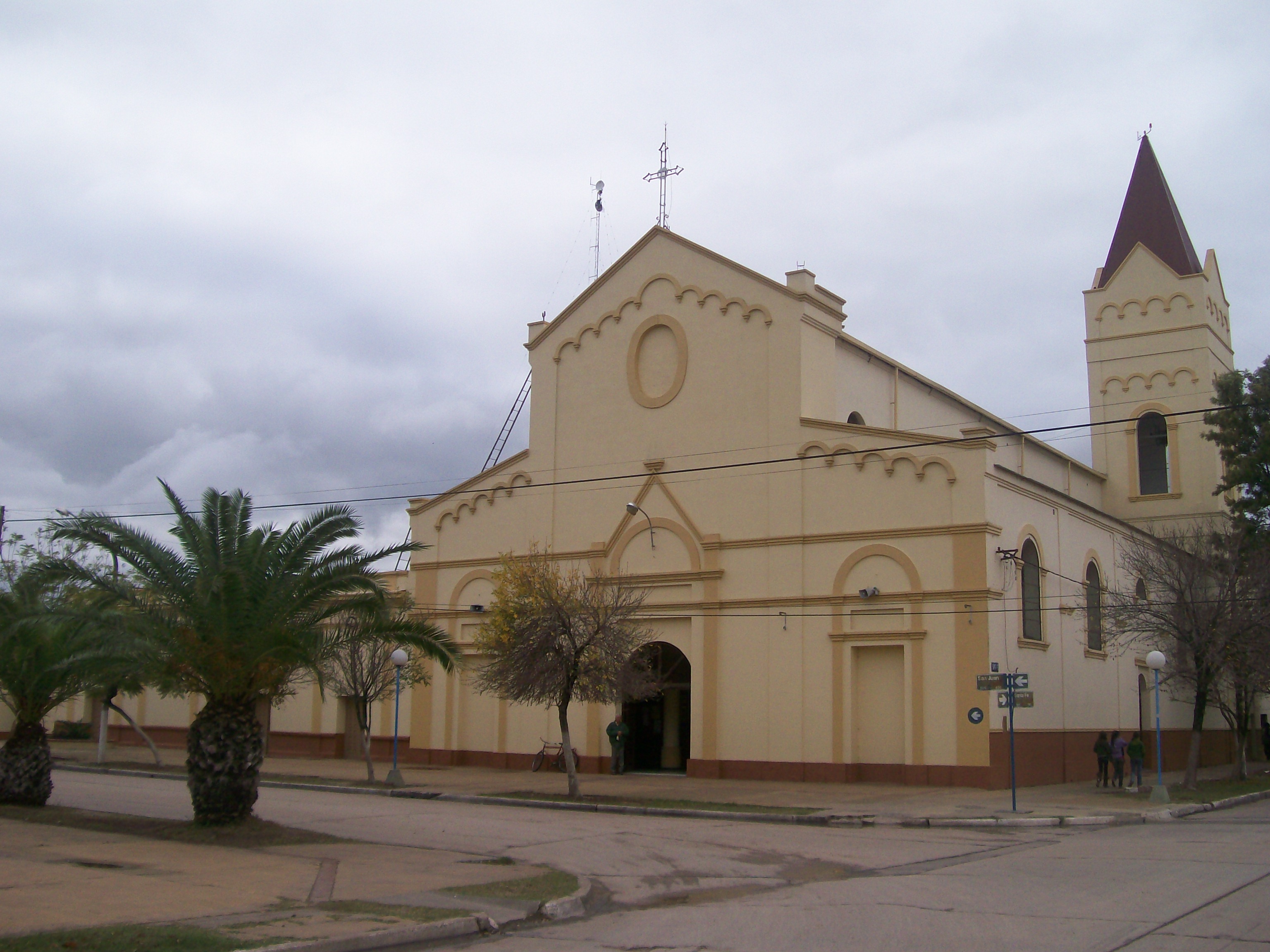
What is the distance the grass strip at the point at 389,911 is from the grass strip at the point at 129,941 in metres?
1.53

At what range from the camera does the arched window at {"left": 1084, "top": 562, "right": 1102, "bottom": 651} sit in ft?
111

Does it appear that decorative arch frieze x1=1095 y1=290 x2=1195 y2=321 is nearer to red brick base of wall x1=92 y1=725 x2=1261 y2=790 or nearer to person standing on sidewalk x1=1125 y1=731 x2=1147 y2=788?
red brick base of wall x1=92 y1=725 x2=1261 y2=790

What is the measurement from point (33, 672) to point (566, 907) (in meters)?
12.0

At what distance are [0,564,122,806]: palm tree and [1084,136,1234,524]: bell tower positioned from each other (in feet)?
117

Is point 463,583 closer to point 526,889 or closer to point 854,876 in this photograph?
point 854,876

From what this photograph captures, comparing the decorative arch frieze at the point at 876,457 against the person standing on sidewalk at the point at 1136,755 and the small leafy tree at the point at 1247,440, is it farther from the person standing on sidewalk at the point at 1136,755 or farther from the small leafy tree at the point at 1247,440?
the small leafy tree at the point at 1247,440

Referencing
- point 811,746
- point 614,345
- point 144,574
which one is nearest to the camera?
point 144,574

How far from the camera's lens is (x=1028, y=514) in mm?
30484

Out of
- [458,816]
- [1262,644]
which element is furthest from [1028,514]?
[458,816]

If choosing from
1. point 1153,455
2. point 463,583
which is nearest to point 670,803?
point 463,583

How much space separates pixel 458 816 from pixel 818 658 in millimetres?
11155

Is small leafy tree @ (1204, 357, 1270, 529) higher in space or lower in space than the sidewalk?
higher

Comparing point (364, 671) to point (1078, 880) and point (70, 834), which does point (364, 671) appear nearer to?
point (70, 834)

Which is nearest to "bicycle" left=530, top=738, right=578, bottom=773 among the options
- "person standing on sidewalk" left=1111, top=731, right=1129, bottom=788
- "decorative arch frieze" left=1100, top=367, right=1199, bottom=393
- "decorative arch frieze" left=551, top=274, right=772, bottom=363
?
"decorative arch frieze" left=551, top=274, right=772, bottom=363
